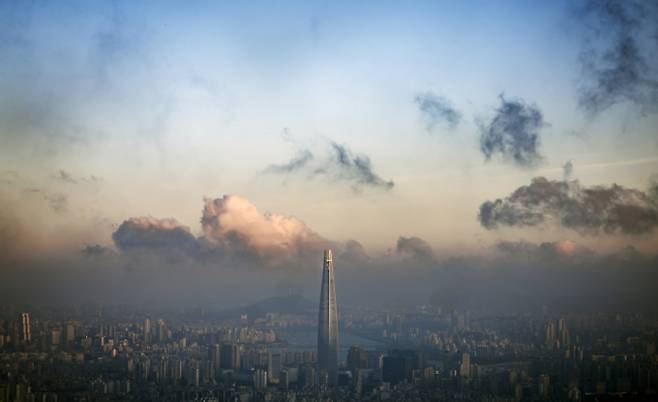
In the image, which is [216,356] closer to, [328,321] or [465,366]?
[328,321]

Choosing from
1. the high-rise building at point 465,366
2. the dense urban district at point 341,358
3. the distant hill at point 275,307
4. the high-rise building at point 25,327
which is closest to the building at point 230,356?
the dense urban district at point 341,358

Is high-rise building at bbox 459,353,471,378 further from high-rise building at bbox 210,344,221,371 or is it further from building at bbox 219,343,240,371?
high-rise building at bbox 210,344,221,371

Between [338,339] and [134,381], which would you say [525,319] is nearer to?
[338,339]

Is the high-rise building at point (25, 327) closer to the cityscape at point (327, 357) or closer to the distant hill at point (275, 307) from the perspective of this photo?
the cityscape at point (327, 357)

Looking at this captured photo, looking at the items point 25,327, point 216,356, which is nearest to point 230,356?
point 216,356

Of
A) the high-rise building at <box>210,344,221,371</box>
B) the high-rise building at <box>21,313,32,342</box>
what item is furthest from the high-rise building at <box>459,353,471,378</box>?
the high-rise building at <box>21,313,32,342</box>

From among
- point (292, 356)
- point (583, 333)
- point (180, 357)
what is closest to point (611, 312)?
point (583, 333)
